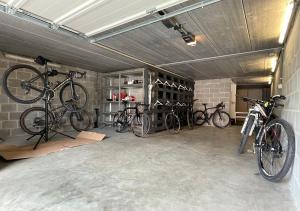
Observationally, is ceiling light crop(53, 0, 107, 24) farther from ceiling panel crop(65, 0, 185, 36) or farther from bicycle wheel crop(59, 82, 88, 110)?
bicycle wheel crop(59, 82, 88, 110)

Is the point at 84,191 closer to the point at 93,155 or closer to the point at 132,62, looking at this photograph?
the point at 93,155

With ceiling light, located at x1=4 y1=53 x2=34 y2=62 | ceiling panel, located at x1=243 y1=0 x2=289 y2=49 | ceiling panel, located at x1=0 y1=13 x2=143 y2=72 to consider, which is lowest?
ceiling light, located at x1=4 y1=53 x2=34 y2=62

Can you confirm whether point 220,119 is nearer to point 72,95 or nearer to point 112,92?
point 112,92

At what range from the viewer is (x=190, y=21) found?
2496mm

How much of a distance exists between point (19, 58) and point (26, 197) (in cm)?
395

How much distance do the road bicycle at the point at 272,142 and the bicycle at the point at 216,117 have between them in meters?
4.20

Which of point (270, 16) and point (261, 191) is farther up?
point (270, 16)

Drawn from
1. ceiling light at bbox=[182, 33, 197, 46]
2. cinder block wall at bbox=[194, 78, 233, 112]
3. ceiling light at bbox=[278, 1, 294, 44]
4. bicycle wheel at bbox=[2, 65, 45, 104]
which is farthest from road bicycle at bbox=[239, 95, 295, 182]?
cinder block wall at bbox=[194, 78, 233, 112]

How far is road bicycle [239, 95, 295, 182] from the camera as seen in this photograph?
5.64ft

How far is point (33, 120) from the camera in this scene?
4520 millimetres

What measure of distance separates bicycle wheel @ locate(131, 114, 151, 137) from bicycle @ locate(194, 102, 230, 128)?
10.6 ft

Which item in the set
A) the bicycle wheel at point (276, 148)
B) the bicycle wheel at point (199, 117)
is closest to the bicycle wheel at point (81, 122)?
the bicycle wheel at point (199, 117)

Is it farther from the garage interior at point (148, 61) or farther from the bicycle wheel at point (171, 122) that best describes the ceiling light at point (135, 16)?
the bicycle wheel at point (171, 122)

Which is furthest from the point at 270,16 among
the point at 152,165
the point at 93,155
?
the point at 93,155
